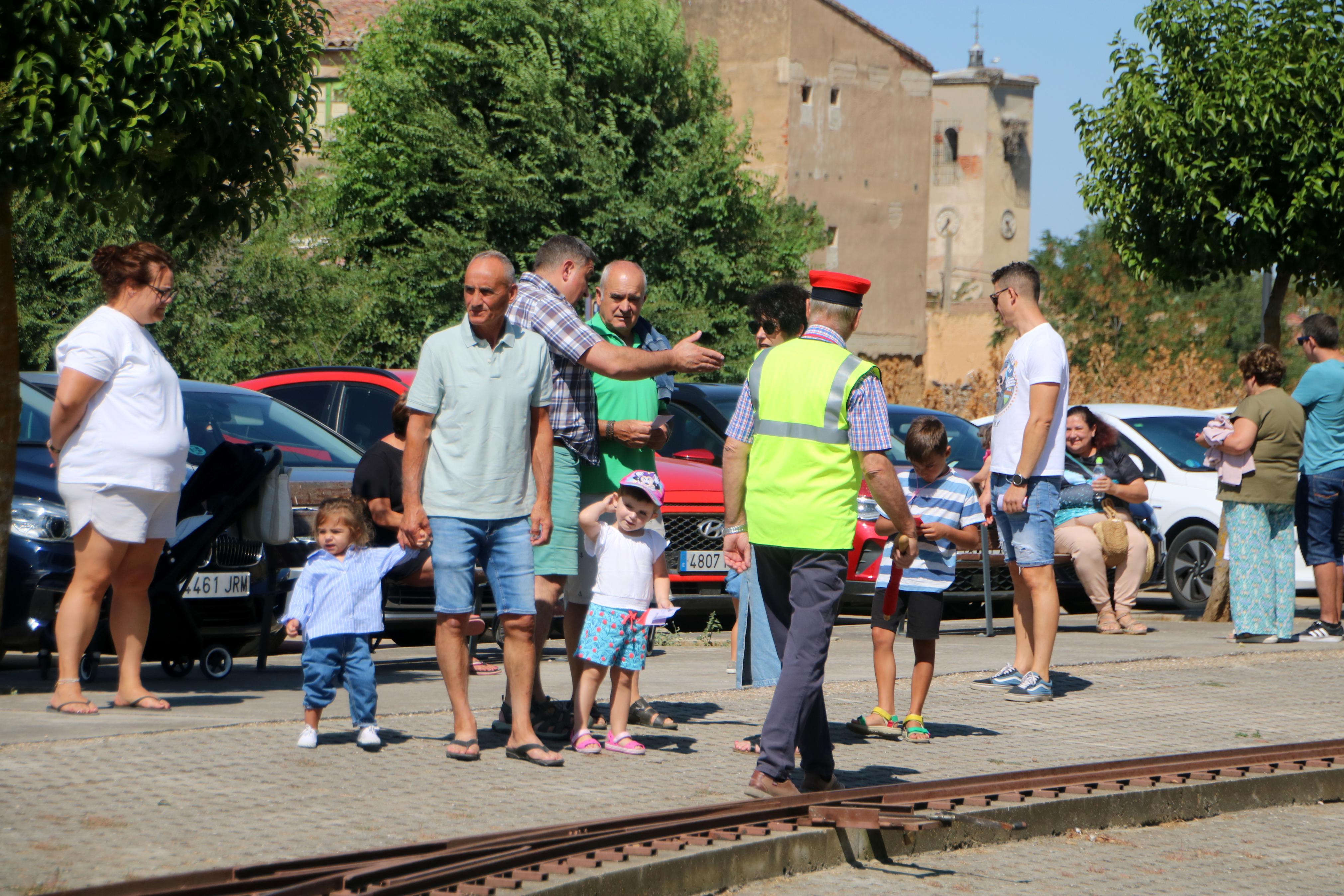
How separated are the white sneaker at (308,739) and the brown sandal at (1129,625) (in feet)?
24.0

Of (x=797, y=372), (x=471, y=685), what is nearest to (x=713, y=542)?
(x=471, y=685)

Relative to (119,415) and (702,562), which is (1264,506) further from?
(119,415)

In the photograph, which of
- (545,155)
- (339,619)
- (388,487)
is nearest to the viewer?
(339,619)

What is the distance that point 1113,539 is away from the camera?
11797 millimetres

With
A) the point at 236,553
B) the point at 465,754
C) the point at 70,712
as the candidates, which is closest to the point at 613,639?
the point at 465,754

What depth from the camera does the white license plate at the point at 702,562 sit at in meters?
11.1

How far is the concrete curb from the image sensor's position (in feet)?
15.1

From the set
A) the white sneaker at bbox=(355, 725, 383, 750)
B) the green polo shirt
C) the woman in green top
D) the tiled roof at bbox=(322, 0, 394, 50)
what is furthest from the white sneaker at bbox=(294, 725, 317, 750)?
→ the tiled roof at bbox=(322, 0, 394, 50)

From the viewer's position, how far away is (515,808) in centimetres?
535

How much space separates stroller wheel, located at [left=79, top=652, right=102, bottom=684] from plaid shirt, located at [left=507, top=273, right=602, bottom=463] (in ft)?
9.66

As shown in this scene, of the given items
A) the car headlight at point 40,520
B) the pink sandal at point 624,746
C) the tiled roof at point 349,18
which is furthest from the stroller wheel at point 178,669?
the tiled roof at point 349,18

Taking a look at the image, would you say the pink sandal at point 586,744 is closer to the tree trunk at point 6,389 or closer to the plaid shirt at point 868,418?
the plaid shirt at point 868,418

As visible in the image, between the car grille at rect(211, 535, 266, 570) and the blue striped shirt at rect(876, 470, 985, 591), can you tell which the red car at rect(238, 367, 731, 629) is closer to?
the car grille at rect(211, 535, 266, 570)

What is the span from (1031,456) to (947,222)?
64257 mm
